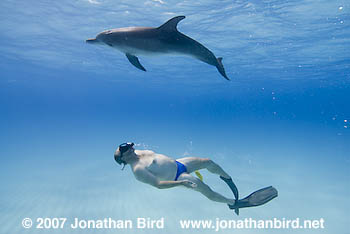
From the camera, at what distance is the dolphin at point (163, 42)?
16.9 ft

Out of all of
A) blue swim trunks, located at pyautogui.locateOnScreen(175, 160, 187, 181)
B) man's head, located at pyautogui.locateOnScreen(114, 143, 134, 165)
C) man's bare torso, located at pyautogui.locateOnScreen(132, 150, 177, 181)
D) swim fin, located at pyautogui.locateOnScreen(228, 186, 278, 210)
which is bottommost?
swim fin, located at pyautogui.locateOnScreen(228, 186, 278, 210)

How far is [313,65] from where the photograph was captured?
92.5ft

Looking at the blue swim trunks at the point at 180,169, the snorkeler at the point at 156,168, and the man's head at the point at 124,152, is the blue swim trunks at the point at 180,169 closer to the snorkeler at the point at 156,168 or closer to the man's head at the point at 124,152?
the snorkeler at the point at 156,168

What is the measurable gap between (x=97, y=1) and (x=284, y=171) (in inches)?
626

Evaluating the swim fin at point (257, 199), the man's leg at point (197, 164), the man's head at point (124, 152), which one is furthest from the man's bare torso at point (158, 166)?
the swim fin at point (257, 199)

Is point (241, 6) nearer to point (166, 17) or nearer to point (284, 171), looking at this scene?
point (166, 17)

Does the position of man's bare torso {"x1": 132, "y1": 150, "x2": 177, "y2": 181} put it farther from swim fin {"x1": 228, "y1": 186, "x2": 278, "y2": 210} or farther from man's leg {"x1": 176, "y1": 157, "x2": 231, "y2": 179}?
swim fin {"x1": 228, "y1": 186, "x2": 278, "y2": 210}

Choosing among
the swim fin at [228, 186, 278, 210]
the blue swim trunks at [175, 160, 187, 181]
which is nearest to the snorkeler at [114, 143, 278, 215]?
the blue swim trunks at [175, 160, 187, 181]

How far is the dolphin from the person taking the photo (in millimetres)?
5145

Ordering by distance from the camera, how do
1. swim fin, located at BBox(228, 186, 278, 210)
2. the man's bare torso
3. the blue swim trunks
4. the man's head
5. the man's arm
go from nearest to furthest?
the man's arm, the man's bare torso, the man's head, the blue swim trunks, swim fin, located at BBox(228, 186, 278, 210)

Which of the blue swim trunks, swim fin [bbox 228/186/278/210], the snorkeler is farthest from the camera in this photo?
swim fin [bbox 228/186/278/210]

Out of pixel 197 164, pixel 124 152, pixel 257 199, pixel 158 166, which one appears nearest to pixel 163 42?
pixel 124 152

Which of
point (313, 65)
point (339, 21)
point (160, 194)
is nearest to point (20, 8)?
point (160, 194)

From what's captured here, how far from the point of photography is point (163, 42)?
522 cm
